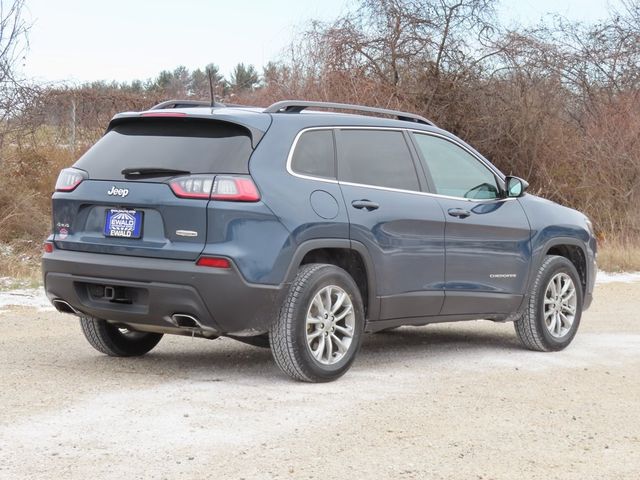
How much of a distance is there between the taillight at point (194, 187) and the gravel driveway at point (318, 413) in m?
1.17

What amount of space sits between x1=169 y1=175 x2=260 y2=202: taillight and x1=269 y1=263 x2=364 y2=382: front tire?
61cm

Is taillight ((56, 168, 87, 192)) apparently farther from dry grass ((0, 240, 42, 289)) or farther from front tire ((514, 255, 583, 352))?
dry grass ((0, 240, 42, 289))

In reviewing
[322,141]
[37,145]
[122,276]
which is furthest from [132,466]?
[37,145]

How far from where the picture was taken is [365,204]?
7379mm

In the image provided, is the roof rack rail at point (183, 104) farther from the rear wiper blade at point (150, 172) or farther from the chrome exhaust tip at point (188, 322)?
the chrome exhaust tip at point (188, 322)

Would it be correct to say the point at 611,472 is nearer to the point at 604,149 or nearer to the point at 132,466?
the point at 132,466

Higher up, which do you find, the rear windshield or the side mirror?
the rear windshield

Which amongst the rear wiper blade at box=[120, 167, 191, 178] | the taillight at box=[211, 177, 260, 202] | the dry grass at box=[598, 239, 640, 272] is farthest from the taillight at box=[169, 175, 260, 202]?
the dry grass at box=[598, 239, 640, 272]

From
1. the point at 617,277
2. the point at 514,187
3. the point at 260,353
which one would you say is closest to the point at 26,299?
the point at 260,353

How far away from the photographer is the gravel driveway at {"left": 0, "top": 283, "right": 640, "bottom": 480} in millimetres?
A: 5180

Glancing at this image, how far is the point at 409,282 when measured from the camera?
770 cm

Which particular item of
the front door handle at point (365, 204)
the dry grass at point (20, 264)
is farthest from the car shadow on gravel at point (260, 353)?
the dry grass at point (20, 264)

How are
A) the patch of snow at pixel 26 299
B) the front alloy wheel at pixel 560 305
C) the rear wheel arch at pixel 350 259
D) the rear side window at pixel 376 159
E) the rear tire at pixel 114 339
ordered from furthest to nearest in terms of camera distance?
the patch of snow at pixel 26 299 → the front alloy wheel at pixel 560 305 → the rear tire at pixel 114 339 → the rear side window at pixel 376 159 → the rear wheel arch at pixel 350 259

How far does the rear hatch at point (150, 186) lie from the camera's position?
6.74 meters
